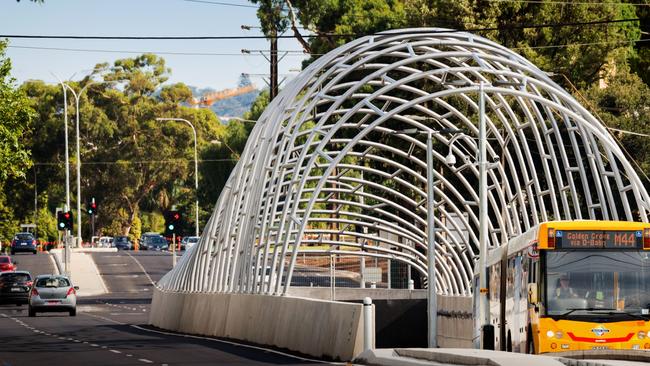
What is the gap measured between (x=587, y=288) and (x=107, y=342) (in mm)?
16590

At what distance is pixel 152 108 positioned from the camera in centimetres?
13712

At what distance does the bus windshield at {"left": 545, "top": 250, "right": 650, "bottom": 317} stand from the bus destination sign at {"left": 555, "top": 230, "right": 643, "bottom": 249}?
11cm

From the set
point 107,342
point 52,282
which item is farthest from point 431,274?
point 52,282

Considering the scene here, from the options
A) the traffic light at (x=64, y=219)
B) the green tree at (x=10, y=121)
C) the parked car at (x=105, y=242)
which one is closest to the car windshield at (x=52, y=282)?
the green tree at (x=10, y=121)

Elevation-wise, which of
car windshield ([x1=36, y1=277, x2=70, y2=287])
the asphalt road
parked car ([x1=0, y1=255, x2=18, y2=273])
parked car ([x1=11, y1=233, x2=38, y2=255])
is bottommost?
the asphalt road

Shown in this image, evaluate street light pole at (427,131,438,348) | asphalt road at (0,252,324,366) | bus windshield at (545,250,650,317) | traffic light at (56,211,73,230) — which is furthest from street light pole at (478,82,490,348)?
traffic light at (56,211,73,230)

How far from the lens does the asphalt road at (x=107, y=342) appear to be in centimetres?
2964

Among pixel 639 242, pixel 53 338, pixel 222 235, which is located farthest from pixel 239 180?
pixel 639 242

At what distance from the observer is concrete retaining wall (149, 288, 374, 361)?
28.9 meters

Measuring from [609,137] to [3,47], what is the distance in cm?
2385

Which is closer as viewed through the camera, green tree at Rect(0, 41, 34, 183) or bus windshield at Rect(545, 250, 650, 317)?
bus windshield at Rect(545, 250, 650, 317)

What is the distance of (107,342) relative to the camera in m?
37.9

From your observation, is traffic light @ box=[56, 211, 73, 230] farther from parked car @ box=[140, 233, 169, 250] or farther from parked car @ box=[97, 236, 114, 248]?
parked car @ box=[140, 233, 169, 250]

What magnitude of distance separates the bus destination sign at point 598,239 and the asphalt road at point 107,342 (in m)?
5.91
